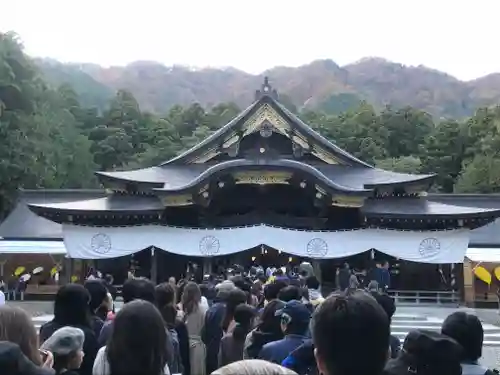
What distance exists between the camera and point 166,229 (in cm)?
2138

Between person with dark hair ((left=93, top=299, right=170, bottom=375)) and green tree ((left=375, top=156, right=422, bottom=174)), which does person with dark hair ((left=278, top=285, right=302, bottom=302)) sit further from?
green tree ((left=375, top=156, right=422, bottom=174))

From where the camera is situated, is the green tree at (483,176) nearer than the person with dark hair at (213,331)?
No

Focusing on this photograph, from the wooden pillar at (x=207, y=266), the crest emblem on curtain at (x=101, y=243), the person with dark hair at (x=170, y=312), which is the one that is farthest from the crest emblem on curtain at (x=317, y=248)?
the person with dark hair at (x=170, y=312)

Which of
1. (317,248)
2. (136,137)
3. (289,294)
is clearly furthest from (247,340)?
(136,137)

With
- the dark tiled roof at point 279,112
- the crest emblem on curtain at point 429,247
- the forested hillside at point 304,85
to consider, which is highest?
the forested hillside at point 304,85

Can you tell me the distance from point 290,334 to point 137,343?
61.5 inches

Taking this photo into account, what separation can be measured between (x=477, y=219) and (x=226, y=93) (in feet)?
287

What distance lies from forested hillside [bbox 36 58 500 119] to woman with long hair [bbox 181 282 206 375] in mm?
82331

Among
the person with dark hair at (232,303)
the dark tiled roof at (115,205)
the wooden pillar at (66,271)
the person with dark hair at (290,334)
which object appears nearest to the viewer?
the person with dark hair at (290,334)

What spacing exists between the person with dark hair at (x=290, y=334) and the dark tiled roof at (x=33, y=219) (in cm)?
2355

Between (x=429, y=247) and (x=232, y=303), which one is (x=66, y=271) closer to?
(x=429, y=247)

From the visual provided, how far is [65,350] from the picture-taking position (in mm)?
3352

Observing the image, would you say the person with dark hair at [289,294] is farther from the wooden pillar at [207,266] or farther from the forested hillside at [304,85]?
the forested hillside at [304,85]

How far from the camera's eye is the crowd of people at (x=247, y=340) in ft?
8.09
